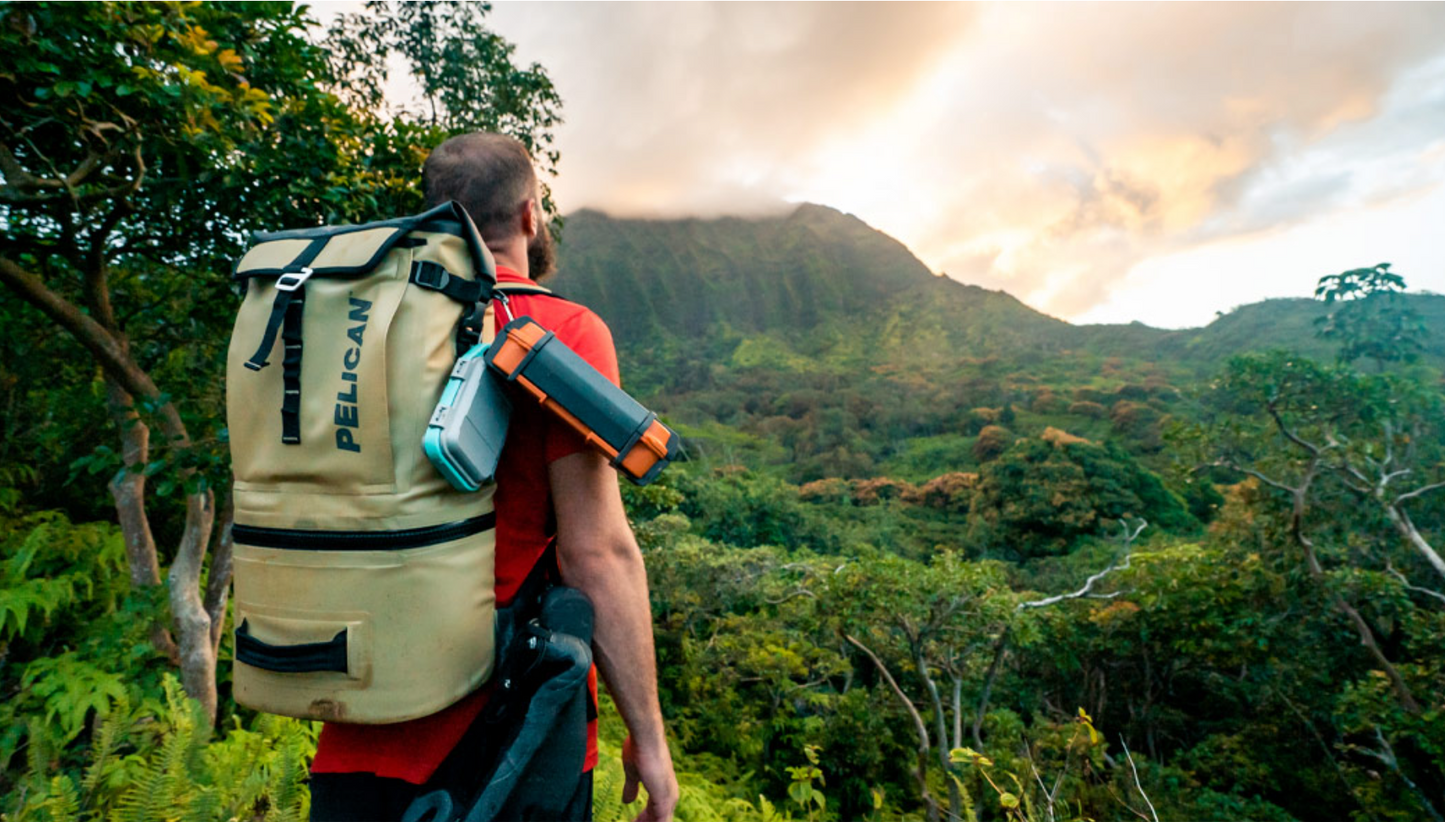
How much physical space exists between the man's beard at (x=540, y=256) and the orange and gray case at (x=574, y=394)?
543 mm

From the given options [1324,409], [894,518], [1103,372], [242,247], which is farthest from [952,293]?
[242,247]

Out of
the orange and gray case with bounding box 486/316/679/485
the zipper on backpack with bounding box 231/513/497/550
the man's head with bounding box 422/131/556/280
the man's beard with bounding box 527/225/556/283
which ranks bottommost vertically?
the zipper on backpack with bounding box 231/513/497/550

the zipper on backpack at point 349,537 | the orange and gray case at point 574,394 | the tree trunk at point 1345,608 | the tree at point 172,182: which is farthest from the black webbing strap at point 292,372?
the tree trunk at point 1345,608

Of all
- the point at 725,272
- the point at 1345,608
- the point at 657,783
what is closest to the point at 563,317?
the point at 657,783

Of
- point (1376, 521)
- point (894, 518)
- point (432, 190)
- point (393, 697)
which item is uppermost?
point (432, 190)

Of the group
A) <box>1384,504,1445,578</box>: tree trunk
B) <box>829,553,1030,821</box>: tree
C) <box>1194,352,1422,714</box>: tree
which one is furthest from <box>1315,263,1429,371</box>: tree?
<box>829,553,1030,821</box>: tree

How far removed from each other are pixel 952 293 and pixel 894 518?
164 feet

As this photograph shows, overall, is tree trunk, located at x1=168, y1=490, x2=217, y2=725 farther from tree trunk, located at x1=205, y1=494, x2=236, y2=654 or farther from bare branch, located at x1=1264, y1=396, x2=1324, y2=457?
bare branch, located at x1=1264, y1=396, x2=1324, y2=457

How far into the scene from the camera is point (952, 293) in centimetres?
6456

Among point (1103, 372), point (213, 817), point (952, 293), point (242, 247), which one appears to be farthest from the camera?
point (952, 293)

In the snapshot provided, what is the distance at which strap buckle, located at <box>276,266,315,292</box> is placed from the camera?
3.18 ft

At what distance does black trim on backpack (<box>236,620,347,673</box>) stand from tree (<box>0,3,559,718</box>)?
165cm

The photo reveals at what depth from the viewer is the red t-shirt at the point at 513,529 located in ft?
3.67

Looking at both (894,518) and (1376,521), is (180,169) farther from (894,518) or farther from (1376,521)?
Result: (894,518)
